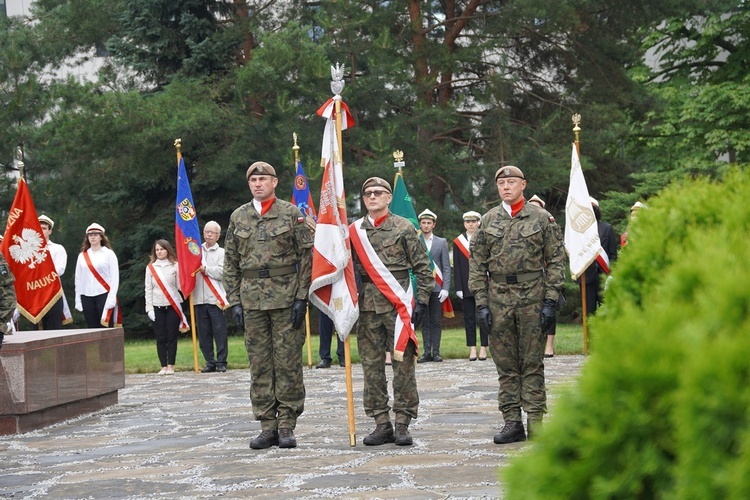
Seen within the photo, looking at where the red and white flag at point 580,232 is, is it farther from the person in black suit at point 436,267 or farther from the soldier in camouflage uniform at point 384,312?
the soldier in camouflage uniform at point 384,312

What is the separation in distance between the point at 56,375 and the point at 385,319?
389cm

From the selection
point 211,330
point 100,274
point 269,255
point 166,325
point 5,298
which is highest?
point 100,274

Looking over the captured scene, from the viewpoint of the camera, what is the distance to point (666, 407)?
1.94 m

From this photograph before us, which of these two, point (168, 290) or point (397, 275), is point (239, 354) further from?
point (397, 275)

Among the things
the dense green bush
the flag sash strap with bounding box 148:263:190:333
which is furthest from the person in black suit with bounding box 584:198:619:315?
the dense green bush

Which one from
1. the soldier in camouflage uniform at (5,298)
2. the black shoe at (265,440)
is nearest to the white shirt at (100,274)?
the soldier in camouflage uniform at (5,298)

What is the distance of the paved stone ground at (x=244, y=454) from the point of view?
21.6 ft

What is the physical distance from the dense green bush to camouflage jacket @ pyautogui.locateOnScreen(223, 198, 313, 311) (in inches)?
241

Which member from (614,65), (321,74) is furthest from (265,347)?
(614,65)

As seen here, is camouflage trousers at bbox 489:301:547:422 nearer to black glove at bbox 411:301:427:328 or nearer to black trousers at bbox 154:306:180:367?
black glove at bbox 411:301:427:328

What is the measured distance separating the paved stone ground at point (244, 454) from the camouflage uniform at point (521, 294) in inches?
11.5

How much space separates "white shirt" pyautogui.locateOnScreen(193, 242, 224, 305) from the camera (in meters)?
16.1

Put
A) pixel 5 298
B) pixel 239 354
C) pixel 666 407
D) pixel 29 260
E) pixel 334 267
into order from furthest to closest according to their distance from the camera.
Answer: pixel 239 354 → pixel 29 260 → pixel 5 298 → pixel 334 267 → pixel 666 407

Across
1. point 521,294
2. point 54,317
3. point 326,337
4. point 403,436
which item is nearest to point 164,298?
point 54,317
